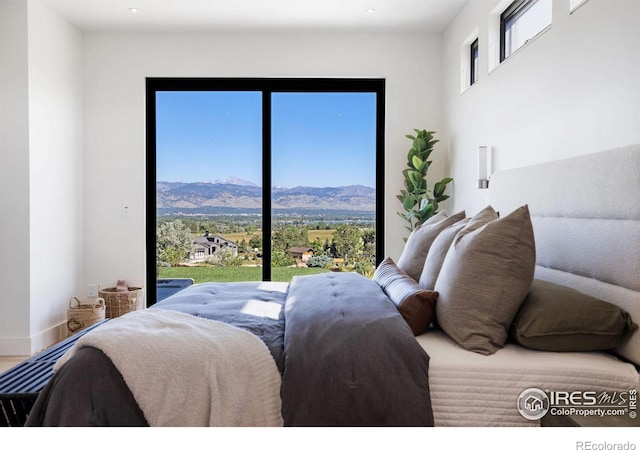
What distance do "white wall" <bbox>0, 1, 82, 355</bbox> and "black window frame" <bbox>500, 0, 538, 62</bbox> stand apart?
356 centimetres

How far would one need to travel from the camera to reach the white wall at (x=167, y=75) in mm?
4672

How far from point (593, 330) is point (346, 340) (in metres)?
0.79

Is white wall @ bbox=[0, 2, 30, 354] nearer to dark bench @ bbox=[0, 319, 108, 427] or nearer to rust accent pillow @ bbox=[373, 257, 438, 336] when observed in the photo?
dark bench @ bbox=[0, 319, 108, 427]

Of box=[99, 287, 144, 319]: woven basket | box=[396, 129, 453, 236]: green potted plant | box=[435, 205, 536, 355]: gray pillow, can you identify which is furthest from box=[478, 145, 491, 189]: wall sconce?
box=[99, 287, 144, 319]: woven basket

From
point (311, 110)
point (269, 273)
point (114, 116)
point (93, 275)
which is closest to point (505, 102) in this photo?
point (311, 110)

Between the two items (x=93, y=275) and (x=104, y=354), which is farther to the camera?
(x=93, y=275)

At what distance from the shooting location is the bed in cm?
148

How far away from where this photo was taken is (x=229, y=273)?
490 cm

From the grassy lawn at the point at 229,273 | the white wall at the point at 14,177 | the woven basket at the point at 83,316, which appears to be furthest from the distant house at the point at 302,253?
the white wall at the point at 14,177

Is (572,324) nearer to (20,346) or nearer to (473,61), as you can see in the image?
(473,61)

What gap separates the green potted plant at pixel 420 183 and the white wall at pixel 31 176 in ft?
9.94

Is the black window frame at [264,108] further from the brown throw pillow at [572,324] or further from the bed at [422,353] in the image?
the brown throw pillow at [572,324]
